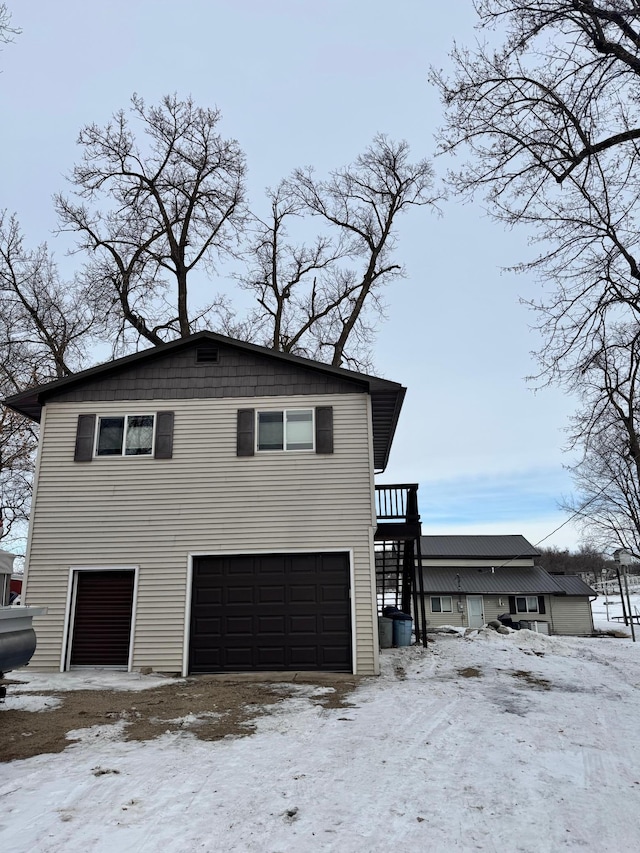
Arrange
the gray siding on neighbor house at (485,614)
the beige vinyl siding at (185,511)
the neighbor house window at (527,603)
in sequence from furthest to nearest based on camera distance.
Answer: the neighbor house window at (527,603) → the gray siding on neighbor house at (485,614) → the beige vinyl siding at (185,511)

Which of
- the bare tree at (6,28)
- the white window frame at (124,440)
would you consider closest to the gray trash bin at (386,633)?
the white window frame at (124,440)

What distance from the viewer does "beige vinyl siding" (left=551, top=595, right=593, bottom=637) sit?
32812mm

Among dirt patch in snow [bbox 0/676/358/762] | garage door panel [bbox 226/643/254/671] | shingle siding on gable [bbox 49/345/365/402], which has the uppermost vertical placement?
shingle siding on gable [bbox 49/345/365/402]

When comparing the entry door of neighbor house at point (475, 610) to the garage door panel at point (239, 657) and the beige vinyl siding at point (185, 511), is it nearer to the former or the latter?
the beige vinyl siding at point (185, 511)

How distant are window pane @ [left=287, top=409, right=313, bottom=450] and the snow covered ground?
478cm

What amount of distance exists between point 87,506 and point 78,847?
838 centimetres

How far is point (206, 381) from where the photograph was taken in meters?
12.1

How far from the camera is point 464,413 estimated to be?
2305 centimetres

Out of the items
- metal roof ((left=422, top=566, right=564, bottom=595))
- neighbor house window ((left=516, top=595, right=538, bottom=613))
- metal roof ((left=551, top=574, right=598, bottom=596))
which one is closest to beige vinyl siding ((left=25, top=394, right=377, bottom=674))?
metal roof ((left=422, top=566, right=564, bottom=595))

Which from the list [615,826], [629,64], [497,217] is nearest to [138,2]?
[497,217]

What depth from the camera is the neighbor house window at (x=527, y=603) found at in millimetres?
33562

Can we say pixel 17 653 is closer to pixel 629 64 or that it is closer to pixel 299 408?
pixel 299 408

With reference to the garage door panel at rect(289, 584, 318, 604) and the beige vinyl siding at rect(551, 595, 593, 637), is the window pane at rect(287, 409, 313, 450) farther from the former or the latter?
the beige vinyl siding at rect(551, 595, 593, 637)

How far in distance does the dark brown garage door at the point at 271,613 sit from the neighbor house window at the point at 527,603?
25.8m
